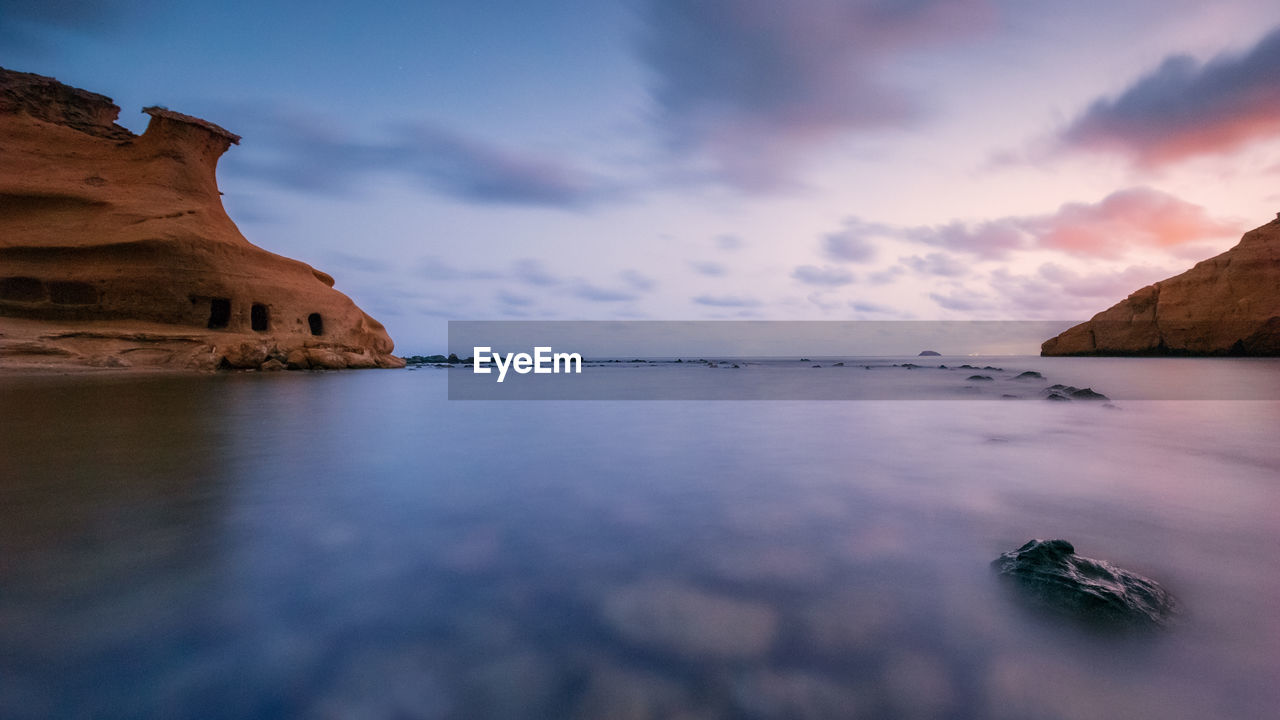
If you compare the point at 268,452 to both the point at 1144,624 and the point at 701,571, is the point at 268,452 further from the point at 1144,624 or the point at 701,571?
the point at 1144,624

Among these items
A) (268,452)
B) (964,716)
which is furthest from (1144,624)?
(268,452)

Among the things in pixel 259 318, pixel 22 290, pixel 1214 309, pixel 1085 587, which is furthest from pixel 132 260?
pixel 1214 309

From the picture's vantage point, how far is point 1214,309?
3881 centimetres

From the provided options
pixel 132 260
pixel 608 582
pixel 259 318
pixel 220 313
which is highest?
pixel 132 260

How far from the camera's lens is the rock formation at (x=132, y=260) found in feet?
62.3

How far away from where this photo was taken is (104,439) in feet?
15.6

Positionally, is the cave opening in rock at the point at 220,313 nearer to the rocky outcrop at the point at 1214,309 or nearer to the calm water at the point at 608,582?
the calm water at the point at 608,582

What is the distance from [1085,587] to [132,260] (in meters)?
32.4

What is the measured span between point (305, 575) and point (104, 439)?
4923 mm

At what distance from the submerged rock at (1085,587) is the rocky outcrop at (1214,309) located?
57451 mm

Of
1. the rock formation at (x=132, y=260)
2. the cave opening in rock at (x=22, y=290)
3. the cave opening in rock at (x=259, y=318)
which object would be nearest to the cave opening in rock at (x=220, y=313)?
the rock formation at (x=132, y=260)

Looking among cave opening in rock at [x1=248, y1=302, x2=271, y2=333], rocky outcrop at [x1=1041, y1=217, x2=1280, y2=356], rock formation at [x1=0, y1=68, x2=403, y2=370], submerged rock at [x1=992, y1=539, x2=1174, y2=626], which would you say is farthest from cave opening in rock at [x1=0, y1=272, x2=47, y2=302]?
rocky outcrop at [x1=1041, y1=217, x2=1280, y2=356]

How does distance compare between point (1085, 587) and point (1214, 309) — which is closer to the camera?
point (1085, 587)

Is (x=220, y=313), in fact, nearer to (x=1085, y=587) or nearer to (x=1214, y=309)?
(x=1085, y=587)
